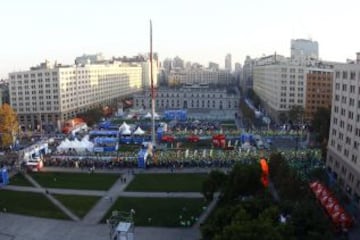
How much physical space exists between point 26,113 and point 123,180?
162 ft

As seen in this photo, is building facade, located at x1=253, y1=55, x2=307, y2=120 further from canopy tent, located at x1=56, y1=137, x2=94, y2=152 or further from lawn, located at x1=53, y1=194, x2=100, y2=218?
lawn, located at x1=53, y1=194, x2=100, y2=218

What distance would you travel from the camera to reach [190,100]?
121 metres

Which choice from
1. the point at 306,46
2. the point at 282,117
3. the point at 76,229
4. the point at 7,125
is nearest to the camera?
the point at 76,229

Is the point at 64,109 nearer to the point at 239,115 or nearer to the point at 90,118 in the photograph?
the point at 90,118

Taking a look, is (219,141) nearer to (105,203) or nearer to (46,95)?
(105,203)

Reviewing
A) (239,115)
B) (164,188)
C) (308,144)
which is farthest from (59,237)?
(239,115)

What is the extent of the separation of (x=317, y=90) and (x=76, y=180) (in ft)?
172

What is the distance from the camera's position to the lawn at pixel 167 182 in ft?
131

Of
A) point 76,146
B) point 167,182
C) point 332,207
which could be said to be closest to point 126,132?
point 76,146

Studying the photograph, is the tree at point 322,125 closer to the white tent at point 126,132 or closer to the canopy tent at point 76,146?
the white tent at point 126,132

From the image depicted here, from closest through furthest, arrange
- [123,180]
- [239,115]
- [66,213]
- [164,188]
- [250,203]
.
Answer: [250,203]
[66,213]
[164,188]
[123,180]
[239,115]

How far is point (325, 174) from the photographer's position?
4372 centimetres

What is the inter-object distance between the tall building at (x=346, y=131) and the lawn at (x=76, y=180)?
22.1 metres

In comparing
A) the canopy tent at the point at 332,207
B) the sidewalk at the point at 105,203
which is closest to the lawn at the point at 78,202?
the sidewalk at the point at 105,203
